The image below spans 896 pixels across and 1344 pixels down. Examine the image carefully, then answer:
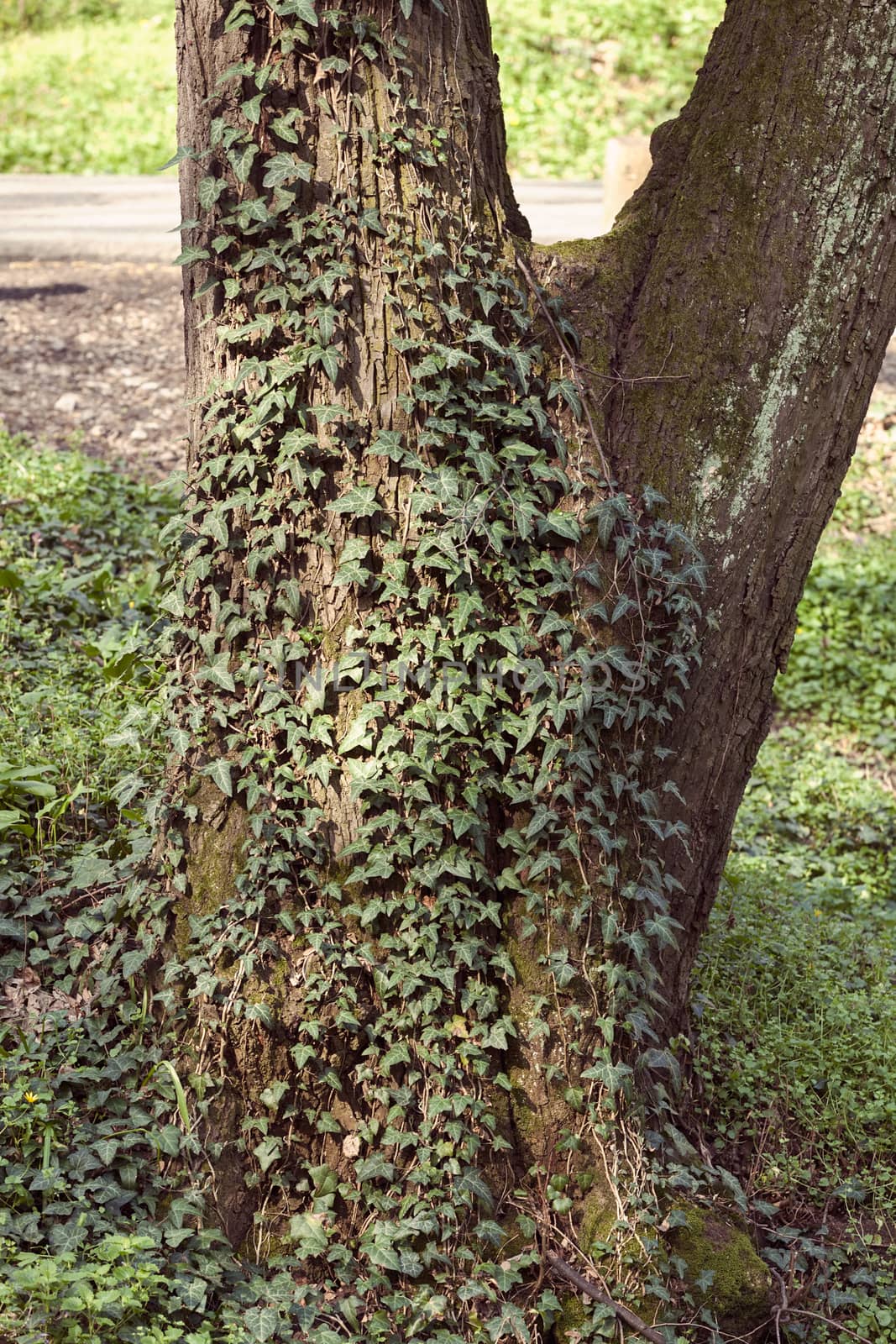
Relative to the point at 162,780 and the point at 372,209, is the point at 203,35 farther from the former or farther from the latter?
the point at 162,780

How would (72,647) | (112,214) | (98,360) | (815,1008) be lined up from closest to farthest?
(815,1008)
(72,647)
(98,360)
(112,214)

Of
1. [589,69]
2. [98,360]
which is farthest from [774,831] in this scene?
[589,69]

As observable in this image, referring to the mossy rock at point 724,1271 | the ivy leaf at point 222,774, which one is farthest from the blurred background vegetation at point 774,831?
the ivy leaf at point 222,774

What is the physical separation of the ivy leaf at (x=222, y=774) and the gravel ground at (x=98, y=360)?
4.76m

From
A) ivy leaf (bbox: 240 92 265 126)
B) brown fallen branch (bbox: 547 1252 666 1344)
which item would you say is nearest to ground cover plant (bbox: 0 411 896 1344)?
brown fallen branch (bbox: 547 1252 666 1344)

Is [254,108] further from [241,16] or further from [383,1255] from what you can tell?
[383,1255]

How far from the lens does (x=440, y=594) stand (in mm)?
3143

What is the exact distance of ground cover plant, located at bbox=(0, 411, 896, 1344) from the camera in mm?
2848

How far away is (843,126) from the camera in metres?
3.18

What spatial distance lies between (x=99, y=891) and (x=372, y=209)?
7.31ft

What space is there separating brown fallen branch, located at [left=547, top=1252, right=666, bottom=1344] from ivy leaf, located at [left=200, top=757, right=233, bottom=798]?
158 cm

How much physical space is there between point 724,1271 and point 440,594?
2.11m

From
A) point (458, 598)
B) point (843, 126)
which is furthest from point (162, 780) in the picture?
point (843, 126)

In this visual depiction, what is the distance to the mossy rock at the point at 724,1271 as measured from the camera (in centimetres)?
326
